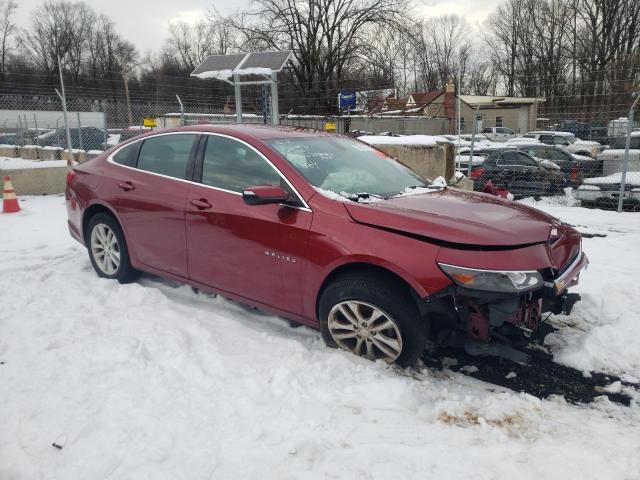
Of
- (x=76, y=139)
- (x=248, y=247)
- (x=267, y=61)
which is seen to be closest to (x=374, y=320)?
(x=248, y=247)

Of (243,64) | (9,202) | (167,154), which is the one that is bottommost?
(9,202)

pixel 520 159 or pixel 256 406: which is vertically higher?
pixel 520 159

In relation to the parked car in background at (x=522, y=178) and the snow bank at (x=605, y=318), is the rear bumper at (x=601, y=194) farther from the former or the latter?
the snow bank at (x=605, y=318)

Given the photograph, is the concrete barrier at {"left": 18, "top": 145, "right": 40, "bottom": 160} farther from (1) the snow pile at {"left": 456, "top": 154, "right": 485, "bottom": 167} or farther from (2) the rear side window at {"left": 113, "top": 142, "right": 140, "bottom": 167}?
(1) the snow pile at {"left": 456, "top": 154, "right": 485, "bottom": 167}

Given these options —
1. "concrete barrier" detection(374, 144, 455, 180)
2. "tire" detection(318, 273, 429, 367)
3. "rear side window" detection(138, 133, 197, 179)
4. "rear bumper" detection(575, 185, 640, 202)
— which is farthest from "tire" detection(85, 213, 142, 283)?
"rear bumper" detection(575, 185, 640, 202)

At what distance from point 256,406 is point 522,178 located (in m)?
10.6

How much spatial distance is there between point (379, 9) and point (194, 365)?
31.0m

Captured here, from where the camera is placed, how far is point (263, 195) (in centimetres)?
322

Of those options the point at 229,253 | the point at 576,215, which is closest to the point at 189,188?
the point at 229,253

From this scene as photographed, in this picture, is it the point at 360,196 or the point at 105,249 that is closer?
the point at 360,196

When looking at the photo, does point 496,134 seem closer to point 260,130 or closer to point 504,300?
point 260,130

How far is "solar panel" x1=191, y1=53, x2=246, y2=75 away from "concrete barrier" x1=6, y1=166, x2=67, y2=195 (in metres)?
3.57

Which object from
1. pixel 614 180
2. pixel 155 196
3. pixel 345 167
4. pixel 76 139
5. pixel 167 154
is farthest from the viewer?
pixel 76 139

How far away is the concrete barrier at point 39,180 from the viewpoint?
10.1 m
